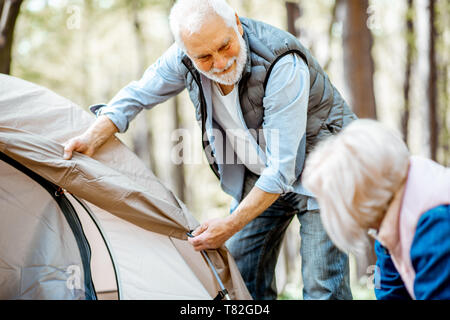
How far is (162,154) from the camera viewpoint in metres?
19.8

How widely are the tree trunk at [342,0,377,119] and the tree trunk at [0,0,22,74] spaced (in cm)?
352

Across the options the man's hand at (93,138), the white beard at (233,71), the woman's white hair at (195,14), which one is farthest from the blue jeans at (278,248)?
the woman's white hair at (195,14)

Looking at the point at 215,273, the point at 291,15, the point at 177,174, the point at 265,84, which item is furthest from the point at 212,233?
the point at 177,174

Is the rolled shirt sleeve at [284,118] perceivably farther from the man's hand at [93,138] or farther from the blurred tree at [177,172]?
the blurred tree at [177,172]

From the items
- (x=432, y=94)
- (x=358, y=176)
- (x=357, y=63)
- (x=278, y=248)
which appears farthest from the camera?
(x=432, y=94)

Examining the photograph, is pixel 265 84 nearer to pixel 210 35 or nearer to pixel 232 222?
pixel 210 35

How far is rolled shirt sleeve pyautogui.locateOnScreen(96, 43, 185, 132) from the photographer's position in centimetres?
248

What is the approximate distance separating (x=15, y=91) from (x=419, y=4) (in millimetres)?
5805

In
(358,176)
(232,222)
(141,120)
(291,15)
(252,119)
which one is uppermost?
Answer: (291,15)

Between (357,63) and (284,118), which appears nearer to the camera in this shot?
(284,118)

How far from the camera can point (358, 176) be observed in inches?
55.1

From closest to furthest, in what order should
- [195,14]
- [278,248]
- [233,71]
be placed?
[195,14], [233,71], [278,248]

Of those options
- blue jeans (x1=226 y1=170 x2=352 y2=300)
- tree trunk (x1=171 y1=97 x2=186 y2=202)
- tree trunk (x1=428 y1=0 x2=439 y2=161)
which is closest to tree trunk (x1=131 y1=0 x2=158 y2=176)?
tree trunk (x1=171 y1=97 x2=186 y2=202)

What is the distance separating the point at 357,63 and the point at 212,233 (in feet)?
12.5
